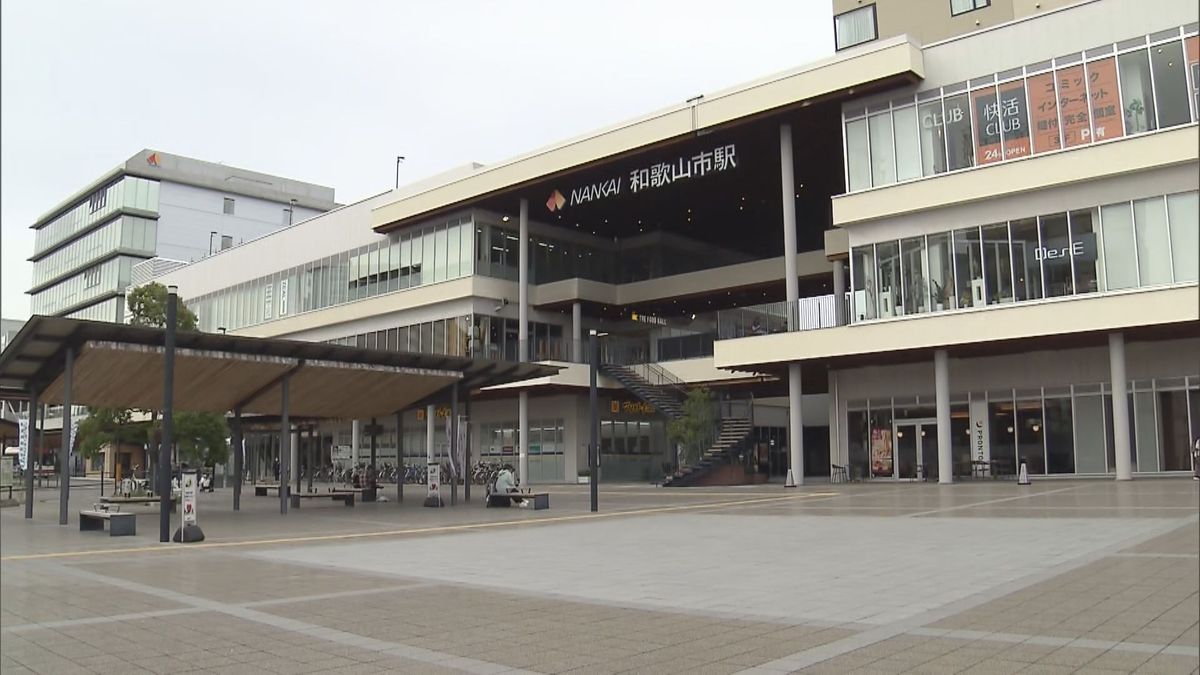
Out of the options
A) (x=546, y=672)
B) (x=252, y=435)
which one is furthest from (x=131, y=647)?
(x=252, y=435)

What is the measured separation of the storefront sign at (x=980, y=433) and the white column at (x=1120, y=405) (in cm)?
527

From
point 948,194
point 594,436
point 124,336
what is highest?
point 948,194

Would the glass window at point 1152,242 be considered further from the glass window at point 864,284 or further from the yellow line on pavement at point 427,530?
the yellow line on pavement at point 427,530

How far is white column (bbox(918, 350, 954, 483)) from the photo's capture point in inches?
1319

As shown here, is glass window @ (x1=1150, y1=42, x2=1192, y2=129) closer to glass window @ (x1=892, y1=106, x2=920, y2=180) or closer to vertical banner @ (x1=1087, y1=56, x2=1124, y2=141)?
vertical banner @ (x1=1087, y1=56, x2=1124, y2=141)

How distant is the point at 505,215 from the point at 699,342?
1262cm

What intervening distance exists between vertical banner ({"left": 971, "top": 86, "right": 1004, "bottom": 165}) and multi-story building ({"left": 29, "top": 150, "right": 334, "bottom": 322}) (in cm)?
6988

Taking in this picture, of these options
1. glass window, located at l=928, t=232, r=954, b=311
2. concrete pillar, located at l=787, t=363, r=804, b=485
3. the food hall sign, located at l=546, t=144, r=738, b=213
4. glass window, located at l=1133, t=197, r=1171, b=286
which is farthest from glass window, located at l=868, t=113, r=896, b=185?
glass window, located at l=1133, t=197, r=1171, b=286

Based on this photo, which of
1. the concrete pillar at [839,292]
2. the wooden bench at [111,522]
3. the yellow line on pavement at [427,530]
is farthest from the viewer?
the concrete pillar at [839,292]

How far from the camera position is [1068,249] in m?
30.9

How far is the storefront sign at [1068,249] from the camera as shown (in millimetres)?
30594

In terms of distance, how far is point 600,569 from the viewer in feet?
42.3

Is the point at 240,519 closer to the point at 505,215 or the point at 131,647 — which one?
the point at 131,647

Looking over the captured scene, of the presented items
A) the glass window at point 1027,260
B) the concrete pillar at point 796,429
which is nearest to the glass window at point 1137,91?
the glass window at point 1027,260
